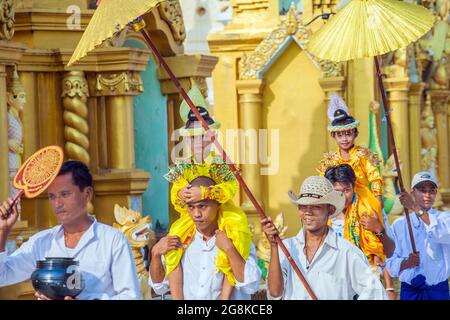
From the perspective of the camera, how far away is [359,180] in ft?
37.2

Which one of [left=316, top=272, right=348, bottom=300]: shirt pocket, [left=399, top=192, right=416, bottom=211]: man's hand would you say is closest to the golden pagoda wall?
[left=399, top=192, right=416, bottom=211]: man's hand

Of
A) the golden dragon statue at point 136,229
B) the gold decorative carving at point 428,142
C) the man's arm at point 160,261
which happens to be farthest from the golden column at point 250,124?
the man's arm at point 160,261

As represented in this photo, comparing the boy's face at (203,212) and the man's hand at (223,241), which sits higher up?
the boy's face at (203,212)

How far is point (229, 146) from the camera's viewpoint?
1644 centimetres

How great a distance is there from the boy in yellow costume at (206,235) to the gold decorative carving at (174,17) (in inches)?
187

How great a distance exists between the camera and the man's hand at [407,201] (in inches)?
406

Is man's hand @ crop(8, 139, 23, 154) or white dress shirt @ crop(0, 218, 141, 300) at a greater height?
man's hand @ crop(8, 139, 23, 154)

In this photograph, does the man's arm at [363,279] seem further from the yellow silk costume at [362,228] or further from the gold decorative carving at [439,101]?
the gold decorative carving at [439,101]

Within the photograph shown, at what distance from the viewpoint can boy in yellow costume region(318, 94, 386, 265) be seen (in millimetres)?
10875

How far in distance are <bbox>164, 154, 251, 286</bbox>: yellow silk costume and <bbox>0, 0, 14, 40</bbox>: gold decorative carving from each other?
8.78 ft

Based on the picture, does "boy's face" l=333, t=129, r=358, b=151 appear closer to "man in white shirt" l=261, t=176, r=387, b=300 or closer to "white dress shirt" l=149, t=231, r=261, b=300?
"white dress shirt" l=149, t=231, r=261, b=300
